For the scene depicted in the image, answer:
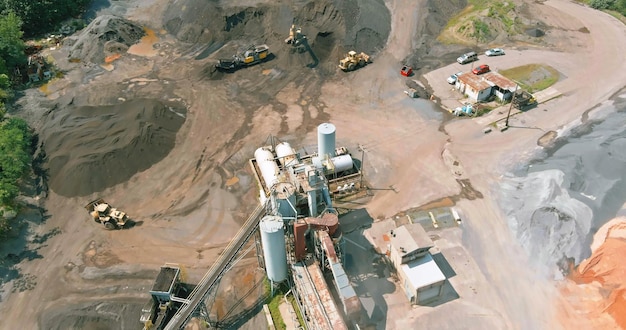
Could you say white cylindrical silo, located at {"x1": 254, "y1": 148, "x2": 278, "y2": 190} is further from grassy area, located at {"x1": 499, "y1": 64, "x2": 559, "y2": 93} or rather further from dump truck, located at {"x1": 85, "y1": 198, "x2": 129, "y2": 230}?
grassy area, located at {"x1": 499, "y1": 64, "x2": 559, "y2": 93}

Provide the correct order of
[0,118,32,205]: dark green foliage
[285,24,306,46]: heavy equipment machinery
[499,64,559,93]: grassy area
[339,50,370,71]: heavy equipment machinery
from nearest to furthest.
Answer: [0,118,32,205]: dark green foliage → [499,64,559,93]: grassy area → [339,50,370,71]: heavy equipment machinery → [285,24,306,46]: heavy equipment machinery

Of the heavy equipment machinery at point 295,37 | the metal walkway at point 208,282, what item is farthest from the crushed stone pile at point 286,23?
the metal walkway at point 208,282

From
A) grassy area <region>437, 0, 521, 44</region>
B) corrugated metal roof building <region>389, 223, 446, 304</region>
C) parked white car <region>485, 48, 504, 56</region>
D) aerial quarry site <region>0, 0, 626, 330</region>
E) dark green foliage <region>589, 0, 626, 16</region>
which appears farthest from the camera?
dark green foliage <region>589, 0, 626, 16</region>

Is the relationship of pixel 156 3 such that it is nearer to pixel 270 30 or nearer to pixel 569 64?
pixel 270 30

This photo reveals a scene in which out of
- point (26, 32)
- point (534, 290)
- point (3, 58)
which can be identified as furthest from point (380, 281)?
point (26, 32)

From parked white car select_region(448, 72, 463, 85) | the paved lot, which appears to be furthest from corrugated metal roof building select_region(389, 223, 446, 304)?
parked white car select_region(448, 72, 463, 85)

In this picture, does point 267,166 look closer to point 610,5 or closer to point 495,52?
point 495,52
